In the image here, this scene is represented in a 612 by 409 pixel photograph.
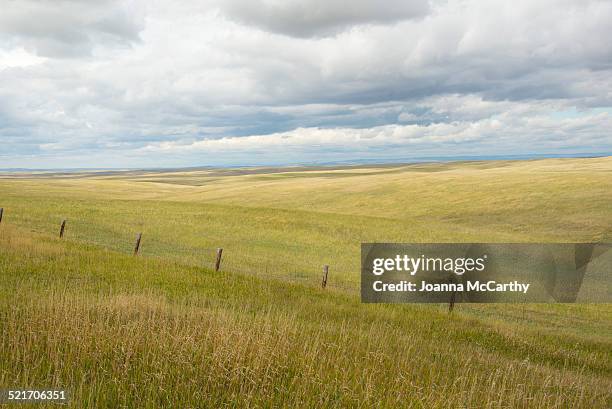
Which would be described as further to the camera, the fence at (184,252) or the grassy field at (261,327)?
the fence at (184,252)

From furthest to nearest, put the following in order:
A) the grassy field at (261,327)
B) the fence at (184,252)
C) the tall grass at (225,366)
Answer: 1. the fence at (184,252)
2. the grassy field at (261,327)
3. the tall grass at (225,366)

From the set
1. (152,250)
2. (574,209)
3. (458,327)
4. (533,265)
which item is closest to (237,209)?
(152,250)

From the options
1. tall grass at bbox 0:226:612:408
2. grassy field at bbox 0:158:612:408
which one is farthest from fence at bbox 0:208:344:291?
tall grass at bbox 0:226:612:408

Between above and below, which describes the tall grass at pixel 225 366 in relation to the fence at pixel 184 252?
above

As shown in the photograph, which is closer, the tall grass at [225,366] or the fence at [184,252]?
the tall grass at [225,366]

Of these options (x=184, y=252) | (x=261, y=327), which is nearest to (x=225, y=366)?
(x=261, y=327)

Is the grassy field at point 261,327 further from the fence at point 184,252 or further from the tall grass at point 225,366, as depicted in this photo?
the fence at point 184,252

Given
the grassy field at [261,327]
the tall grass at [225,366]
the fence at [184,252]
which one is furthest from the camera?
the fence at [184,252]

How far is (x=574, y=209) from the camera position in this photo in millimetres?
52812

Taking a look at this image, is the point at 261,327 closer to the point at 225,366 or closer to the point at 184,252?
the point at 225,366

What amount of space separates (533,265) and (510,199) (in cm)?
3024

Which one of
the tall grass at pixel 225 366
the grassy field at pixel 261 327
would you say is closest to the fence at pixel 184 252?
the grassy field at pixel 261 327

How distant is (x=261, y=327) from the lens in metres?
8.63

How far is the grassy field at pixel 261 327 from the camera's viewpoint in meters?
5.82
